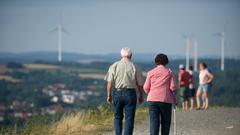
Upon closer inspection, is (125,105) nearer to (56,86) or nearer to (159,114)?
(159,114)

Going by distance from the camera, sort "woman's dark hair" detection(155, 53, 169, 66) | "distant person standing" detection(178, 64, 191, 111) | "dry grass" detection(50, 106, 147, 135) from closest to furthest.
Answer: "woman's dark hair" detection(155, 53, 169, 66), "dry grass" detection(50, 106, 147, 135), "distant person standing" detection(178, 64, 191, 111)

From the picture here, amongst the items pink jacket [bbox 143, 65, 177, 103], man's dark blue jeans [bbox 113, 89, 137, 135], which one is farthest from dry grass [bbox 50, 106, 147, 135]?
pink jacket [bbox 143, 65, 177, 103]

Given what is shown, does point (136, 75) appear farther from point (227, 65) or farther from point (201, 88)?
point (227, 65)

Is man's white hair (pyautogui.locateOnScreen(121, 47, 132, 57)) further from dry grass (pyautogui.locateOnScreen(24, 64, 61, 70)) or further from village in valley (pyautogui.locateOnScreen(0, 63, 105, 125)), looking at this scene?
dry grass (pyautogui.locateOnScreen(24, 64, 61, 70))

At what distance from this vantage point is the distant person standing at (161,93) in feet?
46.3

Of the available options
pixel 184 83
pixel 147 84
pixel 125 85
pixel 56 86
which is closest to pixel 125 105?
pixel 125 85

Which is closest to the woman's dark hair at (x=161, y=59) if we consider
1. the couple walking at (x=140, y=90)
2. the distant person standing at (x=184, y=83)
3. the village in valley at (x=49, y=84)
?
the couple walking at (x=140, y=90)

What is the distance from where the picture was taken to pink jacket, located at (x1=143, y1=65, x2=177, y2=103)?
556 inches

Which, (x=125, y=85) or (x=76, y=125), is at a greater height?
(x=125, y=85)

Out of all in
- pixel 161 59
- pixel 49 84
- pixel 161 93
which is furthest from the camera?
pixel 49 84

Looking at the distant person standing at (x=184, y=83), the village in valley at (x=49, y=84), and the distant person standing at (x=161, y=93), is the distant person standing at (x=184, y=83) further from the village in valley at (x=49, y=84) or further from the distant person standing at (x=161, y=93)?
the village in valley at (x=49, y=84)

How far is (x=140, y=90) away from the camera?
48.0 feet

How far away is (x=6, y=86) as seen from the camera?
85812 millimetres

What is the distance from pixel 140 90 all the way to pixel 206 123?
219 inches
